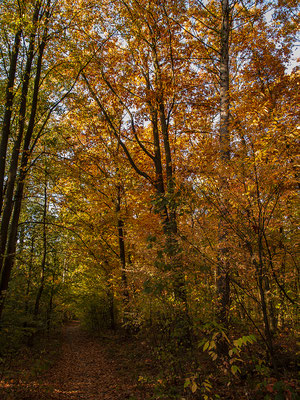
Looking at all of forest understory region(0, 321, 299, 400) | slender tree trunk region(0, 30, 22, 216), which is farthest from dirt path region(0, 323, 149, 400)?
slender tree trunk region(0, 30, 22, 216)

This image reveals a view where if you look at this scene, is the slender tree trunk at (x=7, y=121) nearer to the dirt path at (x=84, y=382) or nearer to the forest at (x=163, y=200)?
the forest at (x=163, y=200)

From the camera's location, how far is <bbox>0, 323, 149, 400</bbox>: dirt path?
17.8ft

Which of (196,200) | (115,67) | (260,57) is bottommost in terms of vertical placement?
(196,200)

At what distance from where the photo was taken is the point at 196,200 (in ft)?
13.6

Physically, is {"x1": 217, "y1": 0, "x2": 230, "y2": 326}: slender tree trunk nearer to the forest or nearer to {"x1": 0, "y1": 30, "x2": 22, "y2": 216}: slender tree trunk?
the forest

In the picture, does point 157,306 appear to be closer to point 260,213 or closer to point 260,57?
point 260,213

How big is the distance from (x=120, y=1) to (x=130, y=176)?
578cm

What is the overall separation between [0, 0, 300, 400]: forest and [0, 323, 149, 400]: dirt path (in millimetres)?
73

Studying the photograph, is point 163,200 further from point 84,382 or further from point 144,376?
point 84,382

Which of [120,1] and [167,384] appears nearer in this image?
[167,384]

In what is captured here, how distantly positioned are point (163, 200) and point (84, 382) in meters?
6.06

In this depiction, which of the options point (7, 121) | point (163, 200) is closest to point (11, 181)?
point (7, 121)

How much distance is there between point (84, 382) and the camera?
676 centimetres

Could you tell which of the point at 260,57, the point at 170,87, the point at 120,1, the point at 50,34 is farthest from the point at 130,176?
the point at 260,57
